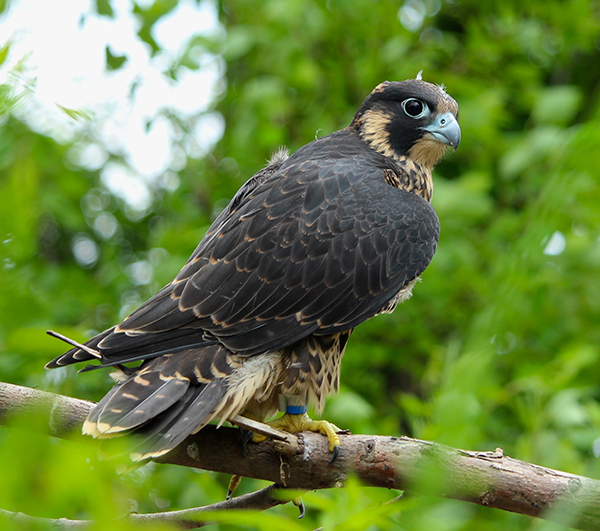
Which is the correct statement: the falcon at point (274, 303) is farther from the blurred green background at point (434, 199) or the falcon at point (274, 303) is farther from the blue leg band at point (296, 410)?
the blurred green background at point (434, 199)

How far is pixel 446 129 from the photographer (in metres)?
2.88

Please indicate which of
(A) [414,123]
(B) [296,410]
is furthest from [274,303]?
(A) [414,123]

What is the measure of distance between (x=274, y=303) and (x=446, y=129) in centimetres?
129

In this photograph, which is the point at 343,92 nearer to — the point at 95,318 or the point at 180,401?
the point at 95,318

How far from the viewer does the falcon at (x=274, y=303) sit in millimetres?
2018

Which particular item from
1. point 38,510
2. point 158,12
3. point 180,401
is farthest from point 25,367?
point 158,12

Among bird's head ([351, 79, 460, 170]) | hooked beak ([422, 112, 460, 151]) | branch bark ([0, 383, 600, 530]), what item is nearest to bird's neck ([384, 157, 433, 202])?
bird's head ([351, 79, 460, 170])

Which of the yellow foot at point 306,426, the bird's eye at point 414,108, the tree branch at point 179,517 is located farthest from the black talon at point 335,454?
the bird's eye at point 414,108

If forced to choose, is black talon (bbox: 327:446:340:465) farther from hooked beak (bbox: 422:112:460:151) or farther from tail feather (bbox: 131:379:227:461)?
hooked beak (bbox: 422:112:460:151)

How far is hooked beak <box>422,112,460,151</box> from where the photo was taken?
2863 mm

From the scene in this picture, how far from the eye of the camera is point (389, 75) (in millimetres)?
4191

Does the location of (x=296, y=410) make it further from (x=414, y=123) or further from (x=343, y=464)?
(x=414, y=123)

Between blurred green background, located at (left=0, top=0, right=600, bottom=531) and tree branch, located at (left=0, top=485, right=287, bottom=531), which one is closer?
tree branch, located at (left=0, top=485, right=287, bottom=531)

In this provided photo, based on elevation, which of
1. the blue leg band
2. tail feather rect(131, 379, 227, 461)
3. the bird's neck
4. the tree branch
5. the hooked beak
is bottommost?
the tree branch
